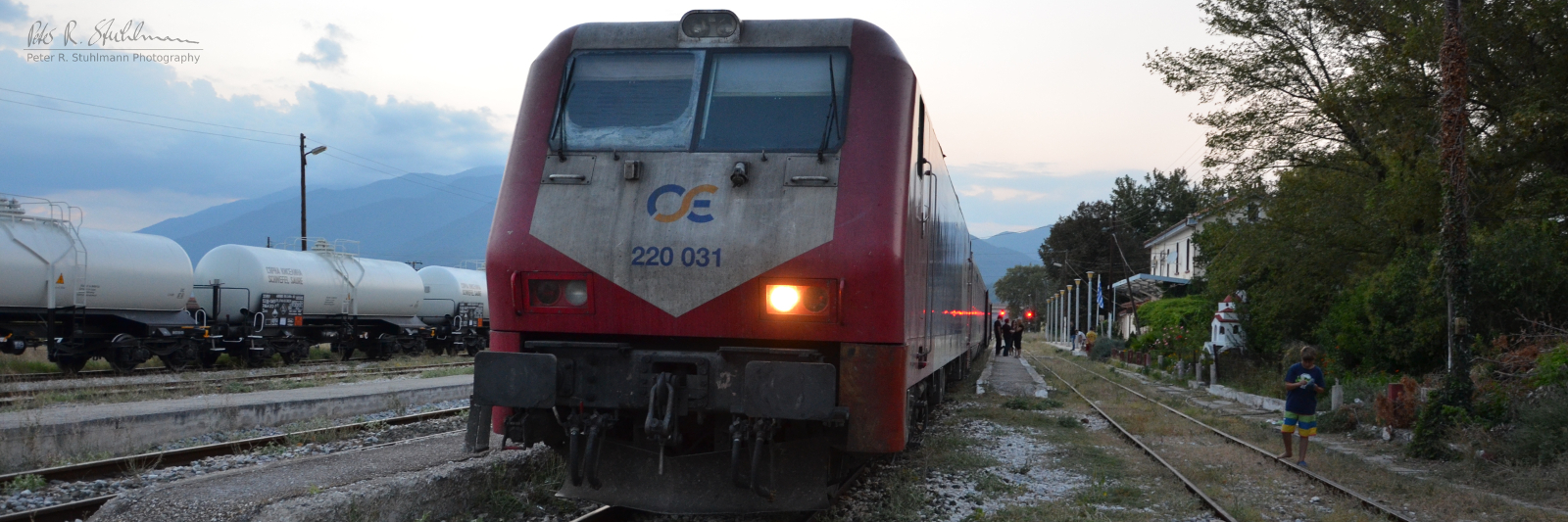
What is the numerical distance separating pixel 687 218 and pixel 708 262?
0.93ft

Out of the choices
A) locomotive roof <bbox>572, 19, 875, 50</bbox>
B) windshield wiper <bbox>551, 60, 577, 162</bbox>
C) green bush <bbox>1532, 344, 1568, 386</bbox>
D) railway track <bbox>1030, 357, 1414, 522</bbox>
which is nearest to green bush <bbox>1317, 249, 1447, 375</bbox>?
green bush <bbox>1532, 344, 1568, 386</bbox>

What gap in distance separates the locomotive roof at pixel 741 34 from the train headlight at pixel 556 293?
4.69ft

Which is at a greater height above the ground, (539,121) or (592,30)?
(592,30)

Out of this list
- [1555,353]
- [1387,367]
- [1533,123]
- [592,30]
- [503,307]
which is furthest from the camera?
[1387,367]

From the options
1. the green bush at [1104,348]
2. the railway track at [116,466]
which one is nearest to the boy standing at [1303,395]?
the railway track at [116,466]

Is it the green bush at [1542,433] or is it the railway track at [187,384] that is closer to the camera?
the green bush at [1542,433]

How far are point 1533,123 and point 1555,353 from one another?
419 cm

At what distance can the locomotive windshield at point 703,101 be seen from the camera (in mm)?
5344

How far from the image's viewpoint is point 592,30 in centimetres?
578

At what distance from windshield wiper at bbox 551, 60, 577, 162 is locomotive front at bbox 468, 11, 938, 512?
0.04ft

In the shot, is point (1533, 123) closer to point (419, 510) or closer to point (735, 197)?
point (735, 197)

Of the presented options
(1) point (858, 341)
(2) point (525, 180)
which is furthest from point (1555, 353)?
(2) point (525, 180)

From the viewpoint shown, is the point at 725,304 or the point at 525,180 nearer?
the point at 725,304

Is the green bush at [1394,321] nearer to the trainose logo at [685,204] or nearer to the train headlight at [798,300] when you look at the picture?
the train headlight at [798,300]
